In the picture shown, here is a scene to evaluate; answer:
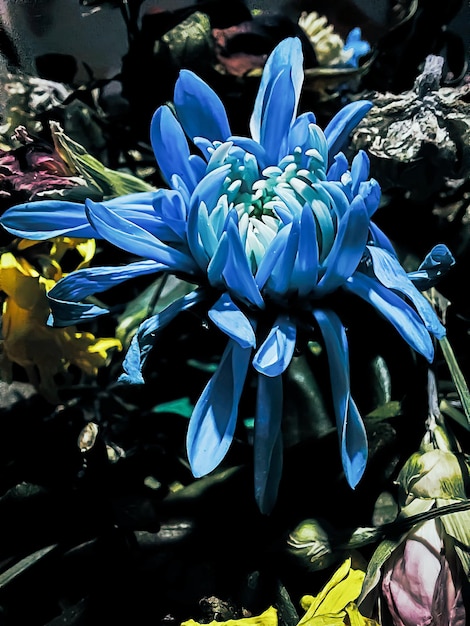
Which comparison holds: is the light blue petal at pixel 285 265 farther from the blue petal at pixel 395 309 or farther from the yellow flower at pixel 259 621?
the yellow flower at pixel 259 621

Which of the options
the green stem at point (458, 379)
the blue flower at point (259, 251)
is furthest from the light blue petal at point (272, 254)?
the green stem at point (458, 379)

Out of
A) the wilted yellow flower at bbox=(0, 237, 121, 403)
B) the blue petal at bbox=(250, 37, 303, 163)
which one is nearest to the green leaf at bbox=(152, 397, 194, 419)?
the wilted yellow flower at bbox=(0, 237, 121, 403)

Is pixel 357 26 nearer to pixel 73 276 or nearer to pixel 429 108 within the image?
pixel 429 108

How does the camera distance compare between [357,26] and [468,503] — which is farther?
[357,26]

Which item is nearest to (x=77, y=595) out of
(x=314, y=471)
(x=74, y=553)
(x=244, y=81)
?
(x=74, y=553)

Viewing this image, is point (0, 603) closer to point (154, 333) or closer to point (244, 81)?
point (154, 333)

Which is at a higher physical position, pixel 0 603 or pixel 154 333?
pixel 154 333
